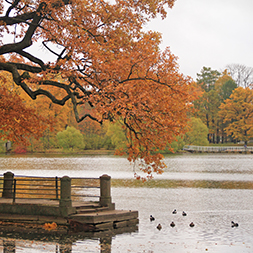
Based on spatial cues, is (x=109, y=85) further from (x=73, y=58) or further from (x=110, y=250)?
(x=110, y=250)

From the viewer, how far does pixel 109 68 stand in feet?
47.7

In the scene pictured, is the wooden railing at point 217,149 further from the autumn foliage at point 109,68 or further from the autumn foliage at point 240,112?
the autumn foliage at point 109,68

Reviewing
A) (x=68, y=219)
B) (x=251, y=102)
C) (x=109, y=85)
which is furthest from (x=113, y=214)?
(x=251, y=102)

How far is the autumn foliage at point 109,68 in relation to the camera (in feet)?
46.5

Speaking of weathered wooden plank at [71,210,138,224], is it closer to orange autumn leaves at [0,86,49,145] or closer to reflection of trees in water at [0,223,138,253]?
reflection of trees in water at [0,223,138,253]

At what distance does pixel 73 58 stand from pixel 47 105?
60.9m

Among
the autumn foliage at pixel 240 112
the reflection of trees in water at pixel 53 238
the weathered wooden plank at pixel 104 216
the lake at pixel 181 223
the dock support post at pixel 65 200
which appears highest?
the autumn foliage at pixel 240 112

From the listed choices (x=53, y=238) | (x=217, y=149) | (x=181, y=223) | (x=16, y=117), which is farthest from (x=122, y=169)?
(x=217, y=149)

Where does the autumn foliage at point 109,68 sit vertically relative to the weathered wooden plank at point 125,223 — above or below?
above

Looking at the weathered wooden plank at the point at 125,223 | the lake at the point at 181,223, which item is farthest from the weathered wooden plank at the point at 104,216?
the lake at the point at 181,223

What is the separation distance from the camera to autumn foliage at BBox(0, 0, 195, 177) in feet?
46.5

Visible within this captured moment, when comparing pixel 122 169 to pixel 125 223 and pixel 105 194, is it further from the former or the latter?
pixel 125 223

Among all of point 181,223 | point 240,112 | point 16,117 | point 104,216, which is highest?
point 240,112

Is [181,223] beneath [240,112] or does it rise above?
beneath
